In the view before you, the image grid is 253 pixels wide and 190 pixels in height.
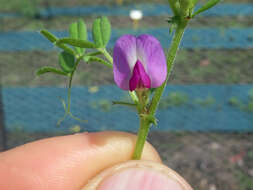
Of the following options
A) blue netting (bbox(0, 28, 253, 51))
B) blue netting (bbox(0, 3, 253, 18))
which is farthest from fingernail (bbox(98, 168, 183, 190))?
blue netting (bbox(0, 3, 253, 18))

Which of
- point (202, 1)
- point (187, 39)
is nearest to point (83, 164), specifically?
point (187, 39)

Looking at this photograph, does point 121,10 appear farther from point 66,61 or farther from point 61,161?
point 66,61

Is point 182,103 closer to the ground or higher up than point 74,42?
closer to the ground

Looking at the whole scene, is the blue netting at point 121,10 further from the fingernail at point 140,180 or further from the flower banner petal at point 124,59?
the flower banner petal at point 124,59

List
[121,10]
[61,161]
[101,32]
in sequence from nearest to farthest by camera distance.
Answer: [101,32] < [61,161] < [121,10]

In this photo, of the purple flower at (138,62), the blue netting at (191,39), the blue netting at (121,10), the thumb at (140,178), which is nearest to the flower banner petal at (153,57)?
the purple flower at (138,62)

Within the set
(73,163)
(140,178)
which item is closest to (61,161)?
(73,163)

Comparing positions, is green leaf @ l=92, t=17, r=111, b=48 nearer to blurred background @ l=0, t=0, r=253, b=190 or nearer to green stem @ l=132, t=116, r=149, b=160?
green stem @ l=132, t=116, r=149, b=160
